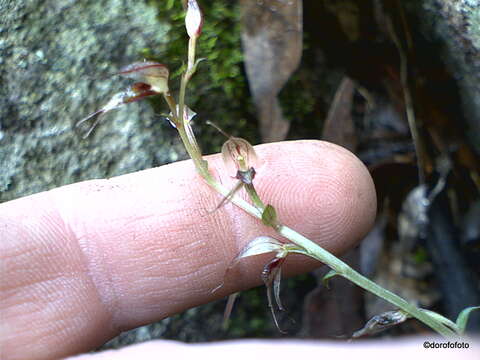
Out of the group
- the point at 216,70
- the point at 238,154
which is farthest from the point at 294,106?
the point at 238,154

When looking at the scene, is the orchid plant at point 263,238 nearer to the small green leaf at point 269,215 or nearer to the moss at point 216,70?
the small green leaf at point 269,215

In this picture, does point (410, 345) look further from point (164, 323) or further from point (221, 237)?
point (164, 323)

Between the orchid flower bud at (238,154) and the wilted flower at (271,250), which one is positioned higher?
the orchid flower bud at (238,154)

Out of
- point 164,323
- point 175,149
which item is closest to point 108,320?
point 164,323

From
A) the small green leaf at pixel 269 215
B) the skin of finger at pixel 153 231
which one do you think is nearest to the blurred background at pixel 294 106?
the skin of finger at pixel 153 231

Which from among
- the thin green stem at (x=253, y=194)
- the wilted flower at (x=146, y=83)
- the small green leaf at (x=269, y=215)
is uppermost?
the wilted flower at (x=146, y=83)

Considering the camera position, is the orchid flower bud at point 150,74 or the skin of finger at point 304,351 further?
the orchid flower bud at point 150,74

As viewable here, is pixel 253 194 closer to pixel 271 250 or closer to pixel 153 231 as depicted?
pixel 271 250
